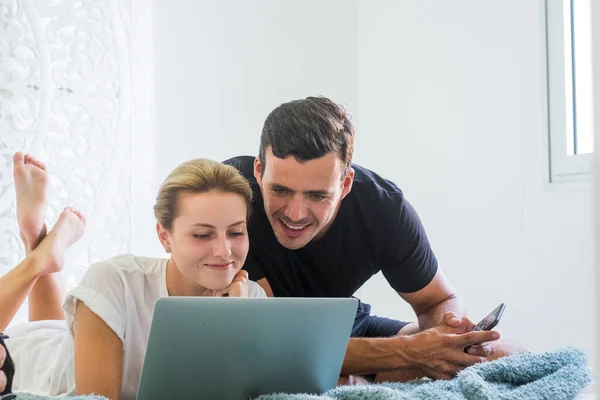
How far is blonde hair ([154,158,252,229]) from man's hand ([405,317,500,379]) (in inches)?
20.9

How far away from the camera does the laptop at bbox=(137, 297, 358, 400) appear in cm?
119

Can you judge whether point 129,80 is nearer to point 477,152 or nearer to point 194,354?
point 477,152

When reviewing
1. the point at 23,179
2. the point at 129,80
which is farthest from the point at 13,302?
the point at 129,80

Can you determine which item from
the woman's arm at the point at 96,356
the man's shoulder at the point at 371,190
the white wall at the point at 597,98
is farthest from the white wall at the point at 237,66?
the white wall at the point at 597,98

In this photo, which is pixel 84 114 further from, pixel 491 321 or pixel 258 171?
pixel 491 321

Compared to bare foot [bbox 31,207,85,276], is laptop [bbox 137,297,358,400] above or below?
below

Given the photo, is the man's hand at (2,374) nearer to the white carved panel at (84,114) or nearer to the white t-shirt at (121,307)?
the white t-shirt at (121,307)

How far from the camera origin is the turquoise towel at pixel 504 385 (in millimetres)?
1263

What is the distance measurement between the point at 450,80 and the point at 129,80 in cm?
138

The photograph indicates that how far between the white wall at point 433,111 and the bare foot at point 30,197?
2.65 ft

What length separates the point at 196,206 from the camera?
66.6 inches

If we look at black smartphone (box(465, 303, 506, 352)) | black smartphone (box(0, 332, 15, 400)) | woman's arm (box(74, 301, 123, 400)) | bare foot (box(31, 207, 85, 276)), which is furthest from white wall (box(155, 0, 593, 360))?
black smartphone (box(0, 332, 15, 400))

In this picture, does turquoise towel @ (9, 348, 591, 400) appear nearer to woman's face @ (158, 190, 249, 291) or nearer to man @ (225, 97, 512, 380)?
man @ (225, 97, 512, 380)

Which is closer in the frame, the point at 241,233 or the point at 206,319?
the point at 206,319
